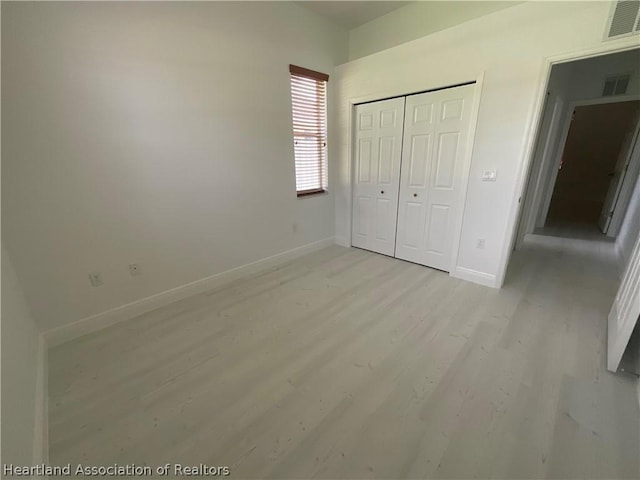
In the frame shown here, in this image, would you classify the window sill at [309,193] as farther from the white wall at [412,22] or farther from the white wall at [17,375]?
the white wall at [17,375]

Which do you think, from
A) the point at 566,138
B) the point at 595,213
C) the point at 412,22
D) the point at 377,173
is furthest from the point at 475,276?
the point at 595,213

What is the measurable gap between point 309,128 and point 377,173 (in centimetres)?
108

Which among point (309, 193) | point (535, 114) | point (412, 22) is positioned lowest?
point (309, 193)

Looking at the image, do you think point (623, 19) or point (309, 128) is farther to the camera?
point (309, 128)

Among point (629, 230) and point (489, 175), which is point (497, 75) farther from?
point (629, 230)

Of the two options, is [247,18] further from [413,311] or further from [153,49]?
[413,311]

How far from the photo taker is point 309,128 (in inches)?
131

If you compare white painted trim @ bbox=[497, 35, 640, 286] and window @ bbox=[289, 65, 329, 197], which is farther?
window @ bbox=[289, 65, 329, 197]

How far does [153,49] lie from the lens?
2.02 metres

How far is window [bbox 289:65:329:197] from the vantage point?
310cm

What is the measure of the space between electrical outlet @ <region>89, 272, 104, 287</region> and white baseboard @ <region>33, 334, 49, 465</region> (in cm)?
48

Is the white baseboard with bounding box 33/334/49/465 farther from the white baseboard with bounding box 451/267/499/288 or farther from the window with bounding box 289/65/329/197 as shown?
the white baseboard with bounding box 451/267/499/288

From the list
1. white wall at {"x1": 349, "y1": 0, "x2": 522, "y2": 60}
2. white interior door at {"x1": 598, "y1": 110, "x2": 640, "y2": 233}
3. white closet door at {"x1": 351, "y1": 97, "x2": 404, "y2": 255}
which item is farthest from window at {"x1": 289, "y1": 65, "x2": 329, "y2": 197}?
white interior door at {"x1": 598, "y1": 110, "x2": 640, "y2": 233}

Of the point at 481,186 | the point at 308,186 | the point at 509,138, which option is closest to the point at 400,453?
the point at 481,186
